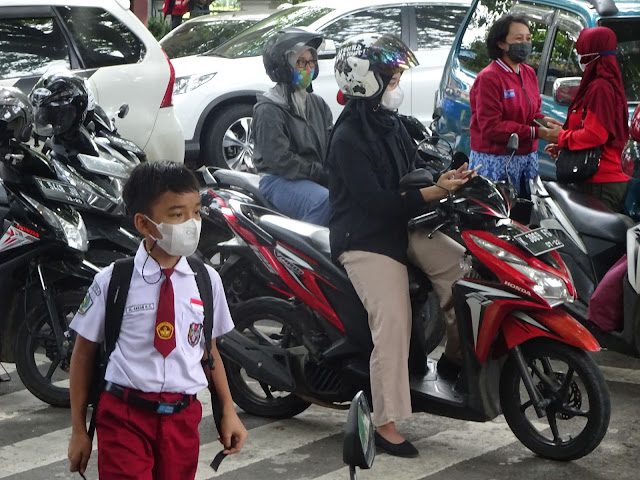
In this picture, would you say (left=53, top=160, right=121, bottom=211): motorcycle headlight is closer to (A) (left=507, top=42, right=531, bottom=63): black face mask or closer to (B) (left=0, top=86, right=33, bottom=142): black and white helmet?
(B) (left=0, top=86, right=33, bottom=142): black and white helmet

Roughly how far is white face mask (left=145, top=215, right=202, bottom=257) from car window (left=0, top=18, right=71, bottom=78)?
6177mm

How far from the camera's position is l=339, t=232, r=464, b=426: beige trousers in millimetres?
5125

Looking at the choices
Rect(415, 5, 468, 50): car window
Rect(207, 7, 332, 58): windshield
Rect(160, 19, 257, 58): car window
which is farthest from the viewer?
Rect(160, 19, 257, 58): car window

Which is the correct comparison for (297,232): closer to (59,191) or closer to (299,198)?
(299,198)

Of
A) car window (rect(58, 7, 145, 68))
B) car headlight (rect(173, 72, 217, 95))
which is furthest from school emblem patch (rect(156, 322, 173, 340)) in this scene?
car headlight (rect(173, 72, 217, 95))

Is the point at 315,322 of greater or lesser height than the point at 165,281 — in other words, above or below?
below

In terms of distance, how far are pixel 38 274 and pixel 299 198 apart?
4.68 feet

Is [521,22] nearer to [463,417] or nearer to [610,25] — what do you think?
[610,25]

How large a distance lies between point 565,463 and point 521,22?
3.21 m

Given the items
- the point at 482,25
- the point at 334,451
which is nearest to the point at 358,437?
the point at 334,451

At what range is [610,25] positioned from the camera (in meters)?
7.96

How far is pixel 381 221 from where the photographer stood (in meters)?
5.20

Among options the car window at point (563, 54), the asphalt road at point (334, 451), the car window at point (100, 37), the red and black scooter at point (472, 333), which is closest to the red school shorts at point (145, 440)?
the asphalt road at point (334, 451)

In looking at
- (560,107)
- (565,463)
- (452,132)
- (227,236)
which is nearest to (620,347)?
(565,463)
